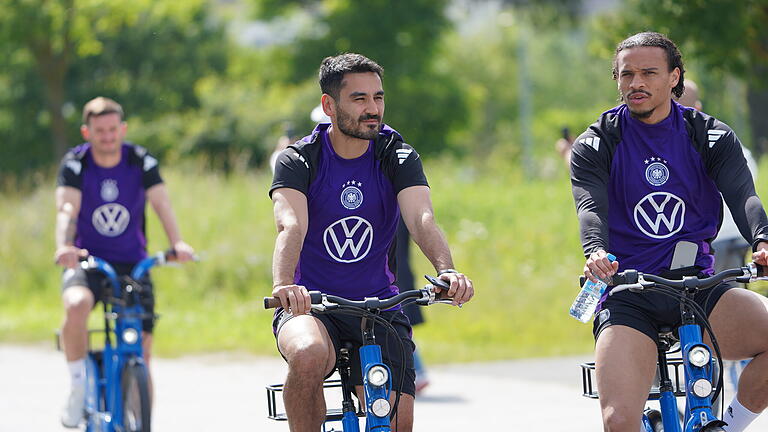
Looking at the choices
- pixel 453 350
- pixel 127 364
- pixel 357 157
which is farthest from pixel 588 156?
pixel 453 350

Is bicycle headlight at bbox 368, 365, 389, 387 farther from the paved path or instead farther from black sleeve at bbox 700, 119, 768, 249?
the paved path

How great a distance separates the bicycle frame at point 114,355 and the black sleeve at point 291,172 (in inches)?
99.6

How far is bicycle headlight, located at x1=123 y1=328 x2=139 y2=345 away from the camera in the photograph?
7652 mm

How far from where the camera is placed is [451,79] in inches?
1647

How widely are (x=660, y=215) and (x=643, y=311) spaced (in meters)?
0.42

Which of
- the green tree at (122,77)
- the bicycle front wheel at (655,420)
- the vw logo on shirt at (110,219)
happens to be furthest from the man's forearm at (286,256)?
the green tree at (122,77)

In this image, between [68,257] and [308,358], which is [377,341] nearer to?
[308,358]

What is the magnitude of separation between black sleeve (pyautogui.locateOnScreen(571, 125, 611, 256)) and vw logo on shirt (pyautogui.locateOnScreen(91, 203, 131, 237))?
3808 mm

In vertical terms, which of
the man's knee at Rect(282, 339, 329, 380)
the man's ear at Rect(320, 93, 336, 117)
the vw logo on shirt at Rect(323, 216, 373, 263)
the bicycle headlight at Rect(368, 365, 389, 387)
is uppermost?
the man's ear at Rect(320, 93, 336, 117)

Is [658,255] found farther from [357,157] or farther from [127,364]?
[127,364]

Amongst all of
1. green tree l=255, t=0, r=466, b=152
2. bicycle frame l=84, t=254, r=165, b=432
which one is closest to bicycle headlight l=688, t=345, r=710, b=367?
bicycle frame l=84, t=254, r=165, b=432

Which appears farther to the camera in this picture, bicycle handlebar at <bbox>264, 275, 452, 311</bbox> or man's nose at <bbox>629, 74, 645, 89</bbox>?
man's nose at <bbox>629, 74, 645, 89</bbox>

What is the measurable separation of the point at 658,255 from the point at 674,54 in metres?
Answer: 0.84

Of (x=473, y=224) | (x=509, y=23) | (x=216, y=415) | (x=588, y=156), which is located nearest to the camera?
(x=588, y=156)
